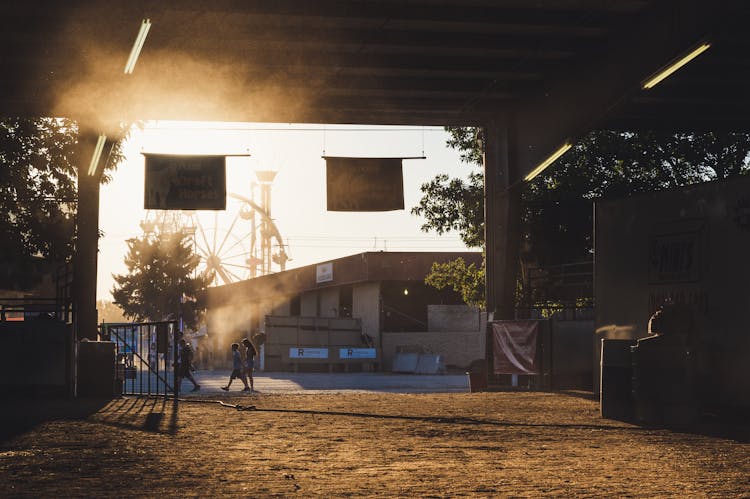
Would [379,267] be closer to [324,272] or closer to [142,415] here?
[324,272]

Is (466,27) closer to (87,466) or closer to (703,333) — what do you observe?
(703,333)

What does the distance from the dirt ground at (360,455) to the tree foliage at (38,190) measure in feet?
40.4

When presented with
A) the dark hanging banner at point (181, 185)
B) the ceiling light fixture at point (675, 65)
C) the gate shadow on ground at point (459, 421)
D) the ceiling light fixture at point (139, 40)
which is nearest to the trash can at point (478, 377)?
the dark hanging banner at point (181, 185)

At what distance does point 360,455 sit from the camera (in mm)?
11820

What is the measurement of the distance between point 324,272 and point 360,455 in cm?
5671

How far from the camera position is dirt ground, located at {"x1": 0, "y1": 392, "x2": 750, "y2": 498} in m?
9.17

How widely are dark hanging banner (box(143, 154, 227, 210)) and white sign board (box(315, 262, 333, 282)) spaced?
41.5 meters

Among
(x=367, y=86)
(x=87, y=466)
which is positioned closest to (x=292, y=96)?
(x=367, y=86)

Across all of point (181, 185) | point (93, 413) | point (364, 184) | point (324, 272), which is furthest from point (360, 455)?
point (324, 272)

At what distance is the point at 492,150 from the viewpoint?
29094mm

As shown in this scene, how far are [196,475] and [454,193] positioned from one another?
31341mm

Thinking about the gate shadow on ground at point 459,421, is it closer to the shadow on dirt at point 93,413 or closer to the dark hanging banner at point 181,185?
the shadow on dirt at point 93,413

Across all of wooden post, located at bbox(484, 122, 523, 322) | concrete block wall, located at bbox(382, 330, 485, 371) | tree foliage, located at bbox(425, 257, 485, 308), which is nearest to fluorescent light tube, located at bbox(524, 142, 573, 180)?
wooden post, located at bbox(484, 122, 523, 322)

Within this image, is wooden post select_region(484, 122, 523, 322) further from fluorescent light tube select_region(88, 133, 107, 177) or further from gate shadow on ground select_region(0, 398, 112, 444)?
gate shadow on ground select_region(0, 398, 112, 444)
